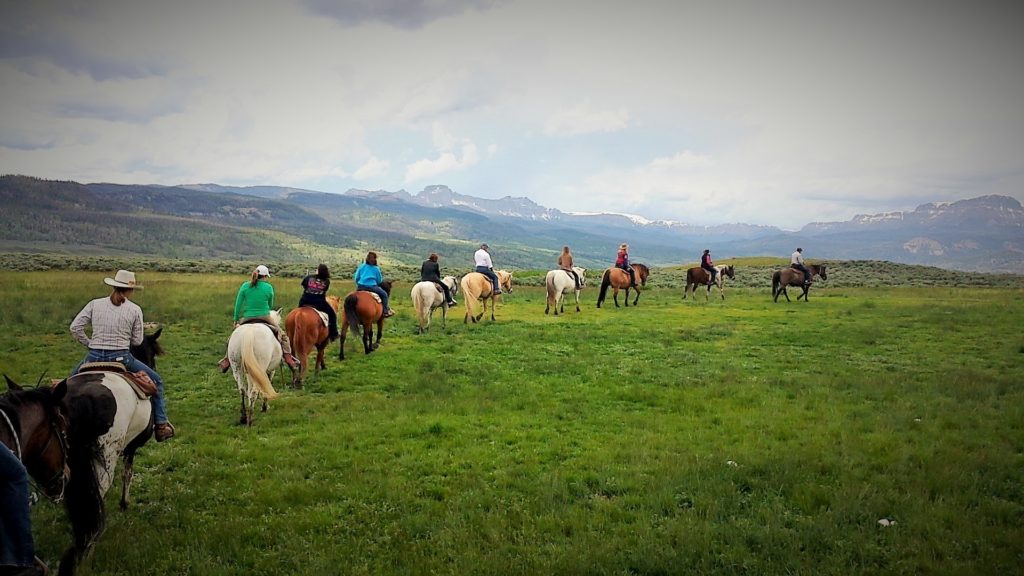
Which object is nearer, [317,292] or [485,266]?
[317,292]

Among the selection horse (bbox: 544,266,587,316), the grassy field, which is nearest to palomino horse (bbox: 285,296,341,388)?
the grassy field

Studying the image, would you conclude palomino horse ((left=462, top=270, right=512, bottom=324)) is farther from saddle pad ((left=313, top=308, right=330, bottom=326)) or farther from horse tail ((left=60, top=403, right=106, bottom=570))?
horse tail ((left=60, top=403, right=106, bottom=570))

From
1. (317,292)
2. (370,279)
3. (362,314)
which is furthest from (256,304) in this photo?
(370,279)

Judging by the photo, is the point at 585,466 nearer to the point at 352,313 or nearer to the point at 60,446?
the point at 60,446

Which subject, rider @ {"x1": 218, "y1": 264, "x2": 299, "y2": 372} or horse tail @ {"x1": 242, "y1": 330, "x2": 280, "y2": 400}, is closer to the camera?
horse tail @ {"x1": 242, "y1": 330, "x2": 280, "y2": 400}

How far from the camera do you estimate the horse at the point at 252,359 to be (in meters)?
10.3

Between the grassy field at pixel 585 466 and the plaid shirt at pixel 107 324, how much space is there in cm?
221

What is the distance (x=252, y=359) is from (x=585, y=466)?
6571 mm

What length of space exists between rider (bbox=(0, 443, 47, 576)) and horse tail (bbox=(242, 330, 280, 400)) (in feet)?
18.5

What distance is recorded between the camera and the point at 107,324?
750 cm

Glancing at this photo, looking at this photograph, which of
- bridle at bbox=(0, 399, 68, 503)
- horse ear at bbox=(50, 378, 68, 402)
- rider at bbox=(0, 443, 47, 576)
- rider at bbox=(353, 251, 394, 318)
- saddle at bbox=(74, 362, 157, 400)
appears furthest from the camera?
rider at bbox=(353, 251, 394, 318)

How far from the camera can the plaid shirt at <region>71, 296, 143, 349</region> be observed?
7438mm

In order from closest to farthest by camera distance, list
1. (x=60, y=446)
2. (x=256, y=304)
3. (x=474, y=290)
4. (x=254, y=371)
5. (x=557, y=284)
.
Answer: (x=60, y=446) < (x=254, y=371) < (x=256, y=304) < (x=474, y=290) < (x=557, y=284)

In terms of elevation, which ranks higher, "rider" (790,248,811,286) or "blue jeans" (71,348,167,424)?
"rider" (790,248,811,286)
